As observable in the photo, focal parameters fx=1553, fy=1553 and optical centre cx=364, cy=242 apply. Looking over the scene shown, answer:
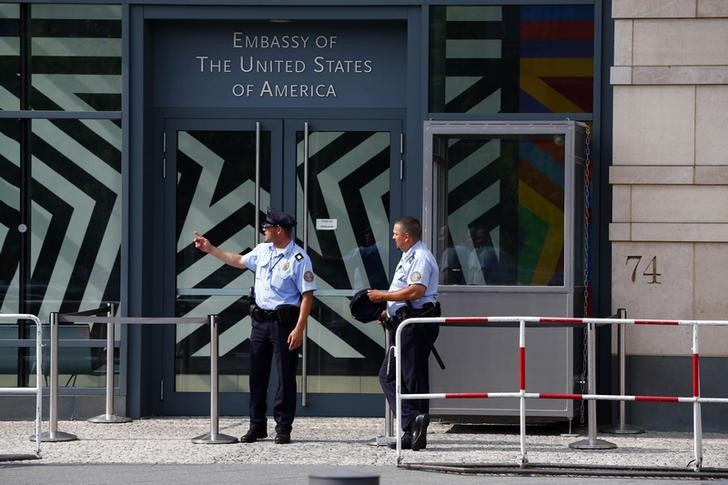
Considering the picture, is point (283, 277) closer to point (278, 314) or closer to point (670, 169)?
point (278, 314)

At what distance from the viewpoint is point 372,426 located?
43.8 feet

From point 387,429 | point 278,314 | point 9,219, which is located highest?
point 9,219

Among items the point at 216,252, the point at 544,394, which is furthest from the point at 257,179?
the point at 544,394

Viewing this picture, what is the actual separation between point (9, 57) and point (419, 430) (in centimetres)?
518

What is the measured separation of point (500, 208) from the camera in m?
13.1

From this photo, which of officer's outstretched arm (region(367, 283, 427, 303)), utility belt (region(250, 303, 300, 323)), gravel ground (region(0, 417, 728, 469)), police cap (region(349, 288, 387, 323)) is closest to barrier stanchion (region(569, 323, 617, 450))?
gravel ground (region(0, 417, 728, 469))

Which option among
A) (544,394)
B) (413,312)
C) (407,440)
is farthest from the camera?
(413,312)

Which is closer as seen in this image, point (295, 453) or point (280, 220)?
point (295, 453)

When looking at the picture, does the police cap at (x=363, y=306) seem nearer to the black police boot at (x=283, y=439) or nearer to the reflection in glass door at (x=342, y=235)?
the black police boot at (x=283, y=439)

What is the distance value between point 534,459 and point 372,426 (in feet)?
7.86

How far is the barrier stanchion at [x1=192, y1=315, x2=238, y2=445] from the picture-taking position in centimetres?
1202

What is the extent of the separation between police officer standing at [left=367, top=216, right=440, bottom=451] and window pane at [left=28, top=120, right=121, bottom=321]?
10.1ft

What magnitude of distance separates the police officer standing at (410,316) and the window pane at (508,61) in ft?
6.48

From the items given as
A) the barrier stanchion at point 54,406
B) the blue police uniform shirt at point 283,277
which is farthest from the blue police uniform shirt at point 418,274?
the barrier stanchion at point 54,406
